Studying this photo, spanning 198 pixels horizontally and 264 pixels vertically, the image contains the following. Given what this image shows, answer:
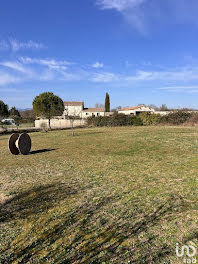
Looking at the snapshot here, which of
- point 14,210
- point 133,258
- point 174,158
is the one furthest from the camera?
point 174,158

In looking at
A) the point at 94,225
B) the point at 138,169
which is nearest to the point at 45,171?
the point at 138,169

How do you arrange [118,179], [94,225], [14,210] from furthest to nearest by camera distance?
[118,179] < [14,210] < [94,225]

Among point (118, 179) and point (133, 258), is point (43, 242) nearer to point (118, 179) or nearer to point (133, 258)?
point (133, 258)

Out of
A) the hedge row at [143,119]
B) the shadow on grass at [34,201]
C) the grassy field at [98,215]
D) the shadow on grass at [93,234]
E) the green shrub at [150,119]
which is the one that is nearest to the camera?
the shadow on grass at [93,234]

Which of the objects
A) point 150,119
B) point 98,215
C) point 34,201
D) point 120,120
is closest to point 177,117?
point 150,119

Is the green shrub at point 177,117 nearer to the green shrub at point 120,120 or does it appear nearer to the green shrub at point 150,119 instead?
the green shrub at point 150,119

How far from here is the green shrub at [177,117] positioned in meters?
35.0

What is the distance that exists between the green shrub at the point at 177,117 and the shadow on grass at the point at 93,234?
33.9 m

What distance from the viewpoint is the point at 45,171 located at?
8.14 meters

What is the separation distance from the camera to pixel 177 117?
117ft

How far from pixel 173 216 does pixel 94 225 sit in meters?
1.80

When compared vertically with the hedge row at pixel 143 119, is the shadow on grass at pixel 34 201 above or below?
below

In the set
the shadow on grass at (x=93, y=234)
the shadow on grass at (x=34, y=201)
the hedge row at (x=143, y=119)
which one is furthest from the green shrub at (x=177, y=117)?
the shadow on grass at (x=34, y=201)

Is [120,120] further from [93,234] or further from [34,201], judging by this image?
[93,234]
